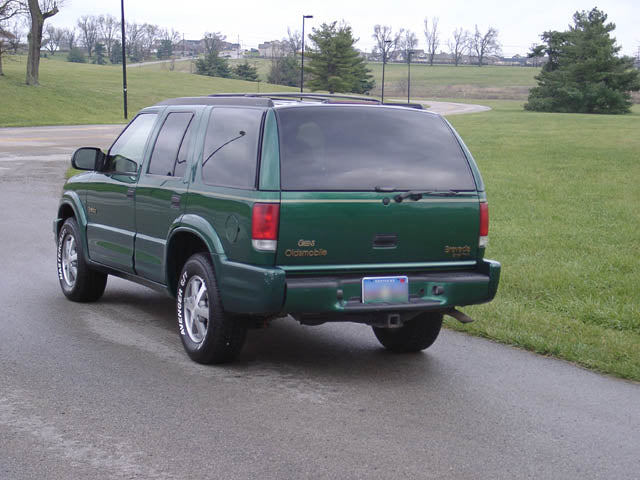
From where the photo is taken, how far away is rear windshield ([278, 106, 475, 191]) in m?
5.56

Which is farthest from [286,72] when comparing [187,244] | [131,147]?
[187,244]

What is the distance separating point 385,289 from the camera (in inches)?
224

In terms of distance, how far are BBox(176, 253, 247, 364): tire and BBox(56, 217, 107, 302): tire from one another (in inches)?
76.7

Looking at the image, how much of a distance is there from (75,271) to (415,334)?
11.2 feet

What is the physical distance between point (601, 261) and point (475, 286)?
5.12 meters

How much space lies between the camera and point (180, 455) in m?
4.37

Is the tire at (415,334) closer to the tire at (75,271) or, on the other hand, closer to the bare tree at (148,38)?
the tire at (75,271)

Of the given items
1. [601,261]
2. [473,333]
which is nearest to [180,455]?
[473,333]

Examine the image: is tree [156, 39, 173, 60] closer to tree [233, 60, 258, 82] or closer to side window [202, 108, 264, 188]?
tree [233, 60, 258, 82]

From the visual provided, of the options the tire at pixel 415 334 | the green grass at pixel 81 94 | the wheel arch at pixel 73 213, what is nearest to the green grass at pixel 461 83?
the green grass at pixel 81 94

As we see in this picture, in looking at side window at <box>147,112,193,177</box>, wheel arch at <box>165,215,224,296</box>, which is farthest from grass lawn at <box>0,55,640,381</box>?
side window at <box>147,112,193,177</box>

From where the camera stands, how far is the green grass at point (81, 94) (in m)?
46.0

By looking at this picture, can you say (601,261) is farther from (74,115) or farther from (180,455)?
(74,115)

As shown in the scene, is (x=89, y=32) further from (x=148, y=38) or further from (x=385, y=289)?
(x=385, y=289)
